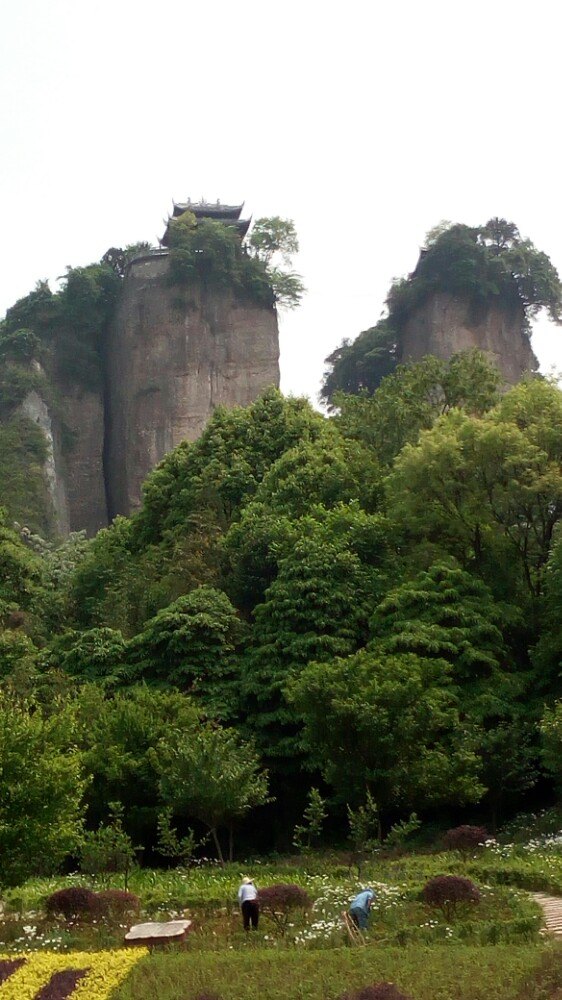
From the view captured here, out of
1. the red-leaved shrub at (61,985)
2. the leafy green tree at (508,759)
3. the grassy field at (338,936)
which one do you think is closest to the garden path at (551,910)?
the grassy field at (338,936)

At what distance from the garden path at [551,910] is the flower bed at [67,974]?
4300 mm

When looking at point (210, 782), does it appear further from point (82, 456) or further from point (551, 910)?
point (82, 456)

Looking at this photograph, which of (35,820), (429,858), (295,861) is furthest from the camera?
(295,861)

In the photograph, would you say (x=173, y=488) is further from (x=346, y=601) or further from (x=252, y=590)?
(x=346, y=601)

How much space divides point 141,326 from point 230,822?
34859mm

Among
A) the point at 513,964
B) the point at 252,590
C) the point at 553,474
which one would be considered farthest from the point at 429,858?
the point at 252,590

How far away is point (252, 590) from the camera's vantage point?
3303cm

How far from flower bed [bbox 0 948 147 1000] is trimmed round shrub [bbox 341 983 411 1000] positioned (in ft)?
7.89

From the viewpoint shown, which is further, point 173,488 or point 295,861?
point 173,488

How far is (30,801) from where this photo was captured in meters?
17.3

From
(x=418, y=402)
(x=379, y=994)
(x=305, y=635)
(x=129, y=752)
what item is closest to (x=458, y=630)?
(x=305, y=635)

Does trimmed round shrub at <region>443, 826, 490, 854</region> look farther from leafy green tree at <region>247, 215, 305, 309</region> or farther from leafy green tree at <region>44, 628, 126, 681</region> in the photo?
leafy green tree at <region>247, 215, 305, 309</region>

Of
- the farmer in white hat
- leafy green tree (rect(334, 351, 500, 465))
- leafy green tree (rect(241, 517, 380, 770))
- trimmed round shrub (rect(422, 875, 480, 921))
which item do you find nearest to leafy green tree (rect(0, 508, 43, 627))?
leafy green tree (rect(241, 517, 380, 770))

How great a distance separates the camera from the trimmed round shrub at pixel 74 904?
1544cm
